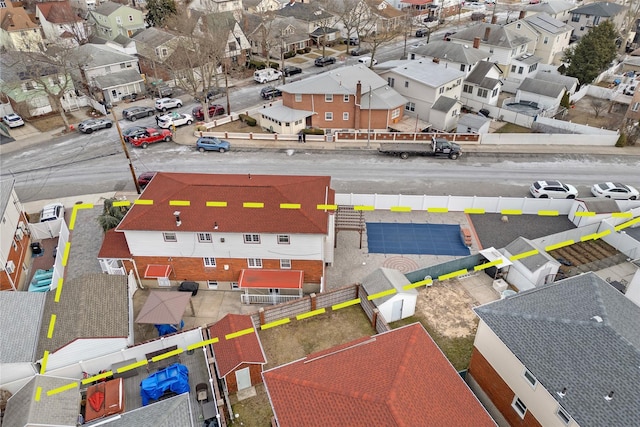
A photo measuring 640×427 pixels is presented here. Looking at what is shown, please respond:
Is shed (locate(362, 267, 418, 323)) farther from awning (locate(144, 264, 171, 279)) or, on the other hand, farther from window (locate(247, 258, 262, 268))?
awning (locate(144, 264, 171, 279))

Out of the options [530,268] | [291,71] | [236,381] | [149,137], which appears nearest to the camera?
[236,381]

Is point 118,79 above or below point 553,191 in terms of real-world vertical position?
above

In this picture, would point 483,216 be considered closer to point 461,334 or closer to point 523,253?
point 523,253

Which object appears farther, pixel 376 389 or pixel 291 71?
pixel 291 71

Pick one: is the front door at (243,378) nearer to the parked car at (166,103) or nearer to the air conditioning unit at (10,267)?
the air conditioning unit at (10,267)

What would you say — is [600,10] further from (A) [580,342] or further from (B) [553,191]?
(A) [580,342]

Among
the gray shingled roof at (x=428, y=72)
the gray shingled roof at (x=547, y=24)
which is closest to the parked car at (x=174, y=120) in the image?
the gray shingled roof at (x=428, y=72)

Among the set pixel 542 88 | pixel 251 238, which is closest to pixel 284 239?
pixel 251 238

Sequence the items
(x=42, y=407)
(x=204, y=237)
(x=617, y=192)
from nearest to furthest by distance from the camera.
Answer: (x=42, y=407) < (x=204, y=237) < (x=617, y=192)
